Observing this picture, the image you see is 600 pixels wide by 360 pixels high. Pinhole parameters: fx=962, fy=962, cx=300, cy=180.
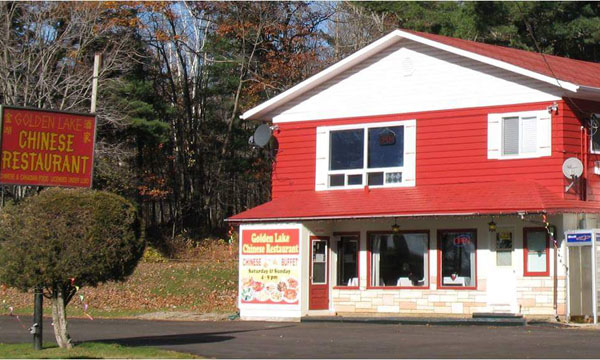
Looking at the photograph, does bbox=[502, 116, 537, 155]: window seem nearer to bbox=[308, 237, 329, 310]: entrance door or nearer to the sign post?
bbox=[308, 237, 329, 310]: entrance door

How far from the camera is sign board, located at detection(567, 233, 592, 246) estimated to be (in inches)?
883

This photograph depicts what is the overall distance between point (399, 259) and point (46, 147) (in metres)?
11.5

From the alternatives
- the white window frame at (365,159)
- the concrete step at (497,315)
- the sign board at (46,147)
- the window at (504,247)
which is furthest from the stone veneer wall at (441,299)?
the sign board at (46,147)

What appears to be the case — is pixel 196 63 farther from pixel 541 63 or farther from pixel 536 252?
pixel 536 252

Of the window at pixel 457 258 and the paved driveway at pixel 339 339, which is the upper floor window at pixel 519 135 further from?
the paved driveway at pixel 339 339

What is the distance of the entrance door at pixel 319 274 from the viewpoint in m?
26.5

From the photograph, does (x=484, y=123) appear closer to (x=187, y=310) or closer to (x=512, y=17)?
(x=187, y=310)

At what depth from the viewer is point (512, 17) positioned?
4081 centimetres

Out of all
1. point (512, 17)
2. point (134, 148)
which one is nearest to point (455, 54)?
point (512, 17)

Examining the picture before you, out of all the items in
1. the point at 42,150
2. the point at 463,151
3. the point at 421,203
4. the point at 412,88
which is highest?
the point at 412,88

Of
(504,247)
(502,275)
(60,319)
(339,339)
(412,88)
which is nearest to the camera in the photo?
(60,319)

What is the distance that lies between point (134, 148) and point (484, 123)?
24.0m

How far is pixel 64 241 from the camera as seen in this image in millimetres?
16203

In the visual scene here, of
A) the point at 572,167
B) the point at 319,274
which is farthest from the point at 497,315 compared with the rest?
the point at 319,274
